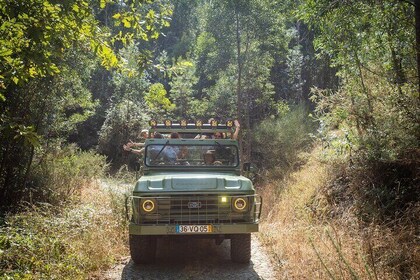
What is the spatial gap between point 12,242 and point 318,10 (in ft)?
20.5

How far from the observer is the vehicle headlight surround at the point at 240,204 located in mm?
5496

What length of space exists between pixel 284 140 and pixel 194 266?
11060 millimetres

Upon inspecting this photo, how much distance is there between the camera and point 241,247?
5.82 metres

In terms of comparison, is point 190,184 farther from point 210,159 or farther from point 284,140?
point 284,140

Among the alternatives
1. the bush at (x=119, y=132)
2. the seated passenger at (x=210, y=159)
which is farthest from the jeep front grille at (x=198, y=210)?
the bush at (x=119, y=132)

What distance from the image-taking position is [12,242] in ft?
17.8

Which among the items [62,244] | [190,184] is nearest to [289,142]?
[190,184]

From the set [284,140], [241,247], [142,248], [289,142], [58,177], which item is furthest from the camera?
[284,140]

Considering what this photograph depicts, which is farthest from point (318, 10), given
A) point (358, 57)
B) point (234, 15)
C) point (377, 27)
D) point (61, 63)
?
point (234, 15)

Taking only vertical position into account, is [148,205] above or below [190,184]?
below

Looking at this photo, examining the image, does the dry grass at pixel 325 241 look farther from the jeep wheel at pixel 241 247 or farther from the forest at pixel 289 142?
the jeep wheel at pixel 241 247

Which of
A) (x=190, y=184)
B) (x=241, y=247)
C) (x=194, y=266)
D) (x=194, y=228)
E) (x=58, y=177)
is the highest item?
(x=190, y=184)

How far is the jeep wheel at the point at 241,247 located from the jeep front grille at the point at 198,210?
1.20ft

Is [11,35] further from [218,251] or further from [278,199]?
[278,199]
